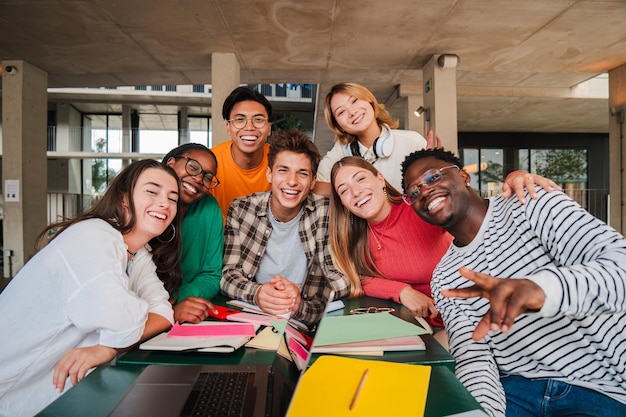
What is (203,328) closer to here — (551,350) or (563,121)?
(551,350)

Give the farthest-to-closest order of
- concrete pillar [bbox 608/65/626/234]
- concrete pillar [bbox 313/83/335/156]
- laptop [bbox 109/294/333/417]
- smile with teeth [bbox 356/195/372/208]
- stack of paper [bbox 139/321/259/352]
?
concrete pillar [bbox 313/83/335/156] → concrete pillar [bbox 608/65/626/234] → smile with teeth [bbox 356/195/372/208] → stack of paper [bbox 139/321/259/352] → laptop [bbox 109/294/333/417]

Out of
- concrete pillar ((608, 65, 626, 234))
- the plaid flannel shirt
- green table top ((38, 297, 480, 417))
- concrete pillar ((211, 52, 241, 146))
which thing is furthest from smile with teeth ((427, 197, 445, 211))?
concrete pillar ((608, 65, 626, 234))

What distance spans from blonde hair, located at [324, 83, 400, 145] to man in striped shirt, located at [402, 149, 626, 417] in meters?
1.56

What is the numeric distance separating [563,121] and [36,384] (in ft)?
50.0

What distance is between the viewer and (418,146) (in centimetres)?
320

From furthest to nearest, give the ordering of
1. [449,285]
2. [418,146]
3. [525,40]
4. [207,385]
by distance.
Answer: [525,40] < [418,146] < [449,285] < [207,385]

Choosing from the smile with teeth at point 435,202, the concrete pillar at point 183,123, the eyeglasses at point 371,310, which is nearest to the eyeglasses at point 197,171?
the eyeglasses at point 371,310

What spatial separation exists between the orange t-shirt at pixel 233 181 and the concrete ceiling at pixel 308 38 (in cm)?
304

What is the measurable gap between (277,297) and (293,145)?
3.06 ft

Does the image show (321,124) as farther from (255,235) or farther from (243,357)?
(243,357)

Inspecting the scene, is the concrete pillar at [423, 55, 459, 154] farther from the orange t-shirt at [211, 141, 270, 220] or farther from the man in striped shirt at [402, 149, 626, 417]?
the man in striped shirt at [402, 149, 626, 417]

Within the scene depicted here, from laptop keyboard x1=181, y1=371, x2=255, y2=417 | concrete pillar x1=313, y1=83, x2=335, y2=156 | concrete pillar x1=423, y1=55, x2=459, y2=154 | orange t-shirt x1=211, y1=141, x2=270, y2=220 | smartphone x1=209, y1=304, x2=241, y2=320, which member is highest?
concrete pillar x1=313, y1=83, x2=335, y2=156

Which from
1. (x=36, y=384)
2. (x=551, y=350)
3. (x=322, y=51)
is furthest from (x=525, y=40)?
(x=36, y=384)

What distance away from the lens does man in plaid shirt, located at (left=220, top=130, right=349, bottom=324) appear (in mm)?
2314
